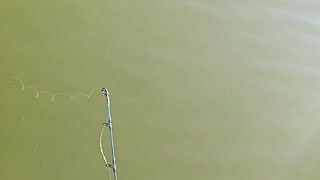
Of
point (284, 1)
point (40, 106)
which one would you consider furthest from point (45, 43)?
point (284, 1)

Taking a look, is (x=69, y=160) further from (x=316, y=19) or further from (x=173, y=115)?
(x=316, y=19)

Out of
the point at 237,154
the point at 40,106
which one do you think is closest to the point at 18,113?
the point at 40,106

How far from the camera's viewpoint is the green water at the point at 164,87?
2.06 metres

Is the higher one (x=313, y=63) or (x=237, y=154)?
(x=313, y=63)

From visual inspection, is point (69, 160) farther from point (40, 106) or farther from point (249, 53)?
point (249, 53)

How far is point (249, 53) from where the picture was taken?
227cm

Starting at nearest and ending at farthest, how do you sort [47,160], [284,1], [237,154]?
[47,160], [237,154], [284,1]

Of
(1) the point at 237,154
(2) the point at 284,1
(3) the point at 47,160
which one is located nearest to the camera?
(3) the point at 47,160

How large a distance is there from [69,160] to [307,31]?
4.00ft

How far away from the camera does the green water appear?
2062 mm

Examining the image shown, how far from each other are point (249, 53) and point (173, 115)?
0.46 metres

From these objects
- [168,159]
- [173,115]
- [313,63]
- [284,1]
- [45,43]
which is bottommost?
[168,159]

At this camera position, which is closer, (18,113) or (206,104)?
(18,113)

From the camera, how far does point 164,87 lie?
2.18 metres
